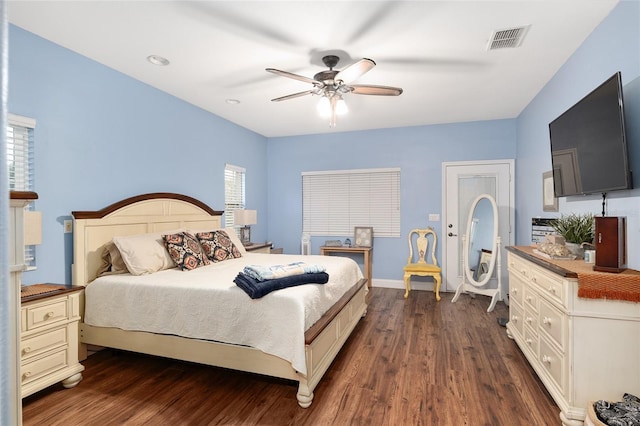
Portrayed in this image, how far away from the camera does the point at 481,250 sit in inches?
188

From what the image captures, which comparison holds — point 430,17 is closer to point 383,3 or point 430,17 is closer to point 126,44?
point 383,3

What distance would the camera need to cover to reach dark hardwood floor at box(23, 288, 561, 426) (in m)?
2.11

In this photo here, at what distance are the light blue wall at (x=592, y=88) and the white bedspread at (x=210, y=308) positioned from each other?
2.16m

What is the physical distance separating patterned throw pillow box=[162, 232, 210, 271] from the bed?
10cm

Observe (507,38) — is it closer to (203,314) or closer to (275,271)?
(275,271)

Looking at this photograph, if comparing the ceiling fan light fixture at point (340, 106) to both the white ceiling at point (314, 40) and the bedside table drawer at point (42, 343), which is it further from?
the bedside table drawer at point (42, 343)

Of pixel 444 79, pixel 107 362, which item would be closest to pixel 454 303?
pixel 444 79

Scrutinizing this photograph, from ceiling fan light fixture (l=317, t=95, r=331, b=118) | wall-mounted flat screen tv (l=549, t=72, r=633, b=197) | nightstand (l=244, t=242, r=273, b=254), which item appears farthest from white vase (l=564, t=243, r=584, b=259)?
nightstand (l=244, t=242, r=273, b=254)

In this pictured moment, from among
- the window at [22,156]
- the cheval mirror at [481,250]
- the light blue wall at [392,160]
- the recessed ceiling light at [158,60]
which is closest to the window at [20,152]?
the window at [22,156]

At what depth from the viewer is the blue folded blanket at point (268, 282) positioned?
229 cm

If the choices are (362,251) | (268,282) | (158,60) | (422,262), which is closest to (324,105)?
(158,60)

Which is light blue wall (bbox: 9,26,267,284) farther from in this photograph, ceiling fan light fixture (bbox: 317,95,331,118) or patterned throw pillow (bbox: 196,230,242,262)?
ceiling fan light fixture (bbox: 317,95,331,118)

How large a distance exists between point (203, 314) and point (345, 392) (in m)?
1.17

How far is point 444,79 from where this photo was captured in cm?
351
